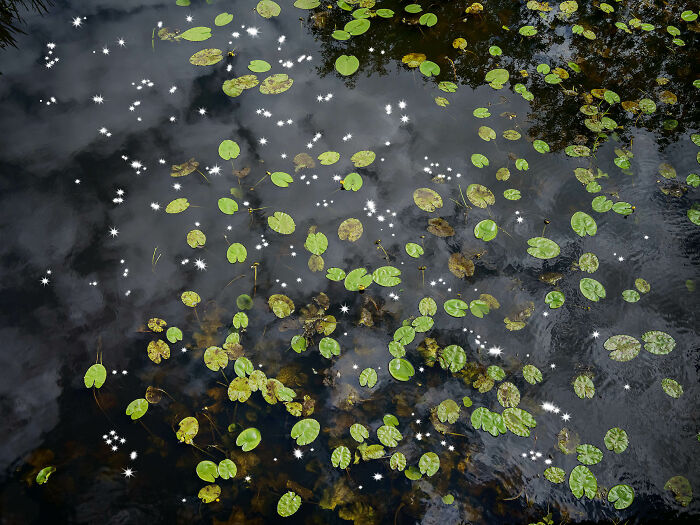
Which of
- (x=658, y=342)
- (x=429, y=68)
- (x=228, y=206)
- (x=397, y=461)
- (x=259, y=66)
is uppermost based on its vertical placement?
(x=259, y=66)

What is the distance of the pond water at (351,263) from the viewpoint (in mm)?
2279

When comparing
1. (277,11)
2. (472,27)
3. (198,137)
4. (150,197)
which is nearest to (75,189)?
(150,197)

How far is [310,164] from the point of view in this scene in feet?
10.4

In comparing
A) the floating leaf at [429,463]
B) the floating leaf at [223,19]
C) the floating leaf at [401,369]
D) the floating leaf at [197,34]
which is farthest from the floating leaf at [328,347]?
the floating leaf at [223,19]

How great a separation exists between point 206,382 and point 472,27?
3.75 meters

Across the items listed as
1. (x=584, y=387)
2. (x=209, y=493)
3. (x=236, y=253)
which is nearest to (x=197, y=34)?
(x=236, y=253)

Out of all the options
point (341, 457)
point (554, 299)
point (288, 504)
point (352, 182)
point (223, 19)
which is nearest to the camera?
point (288, 504)

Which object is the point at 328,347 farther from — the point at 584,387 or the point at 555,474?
the point at 584,387

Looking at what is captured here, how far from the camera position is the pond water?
7.48ft

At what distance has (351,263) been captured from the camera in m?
2.83

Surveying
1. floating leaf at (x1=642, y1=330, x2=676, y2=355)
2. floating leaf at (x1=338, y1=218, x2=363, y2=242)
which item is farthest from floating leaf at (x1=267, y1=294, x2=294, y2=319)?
floating leaf at (x1=642, y1=330, x2=676, y2=355)

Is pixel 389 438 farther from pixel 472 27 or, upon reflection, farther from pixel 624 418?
pixel 472 27

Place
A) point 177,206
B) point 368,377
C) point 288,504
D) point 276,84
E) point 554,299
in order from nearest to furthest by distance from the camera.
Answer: point 288,504 → point 368,377 → point 554,299 → point 177,206 → point 276,84

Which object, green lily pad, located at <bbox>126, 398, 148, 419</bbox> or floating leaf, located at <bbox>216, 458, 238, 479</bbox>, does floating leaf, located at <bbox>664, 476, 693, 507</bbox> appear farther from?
green lily pad, located at <bbox>126, 398, 148, 419</bbox>
